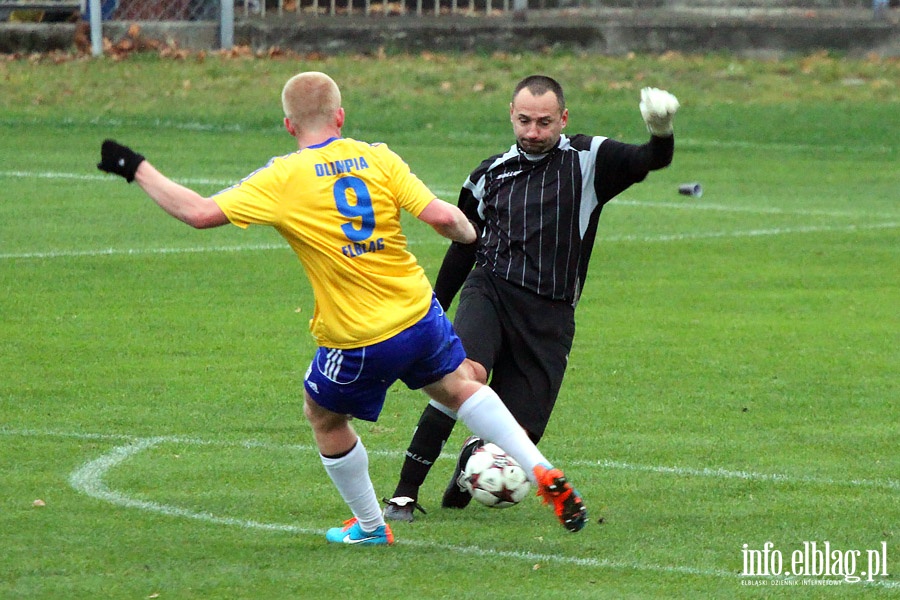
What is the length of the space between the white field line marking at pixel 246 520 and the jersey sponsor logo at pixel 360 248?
1162 mm

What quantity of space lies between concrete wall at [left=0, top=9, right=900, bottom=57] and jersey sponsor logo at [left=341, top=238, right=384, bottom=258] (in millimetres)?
20422

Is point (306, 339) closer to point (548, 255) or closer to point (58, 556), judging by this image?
point (548, 255)

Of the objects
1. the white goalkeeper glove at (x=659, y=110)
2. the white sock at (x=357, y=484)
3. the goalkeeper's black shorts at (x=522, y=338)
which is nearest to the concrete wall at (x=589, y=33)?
the goalkeeper's black shorts at (x=522, y=338)

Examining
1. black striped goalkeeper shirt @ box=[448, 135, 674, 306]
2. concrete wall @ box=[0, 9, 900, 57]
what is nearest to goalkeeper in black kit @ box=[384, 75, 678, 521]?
black striped goalkeeper shirt @ box=[448, 135, 674, 306]

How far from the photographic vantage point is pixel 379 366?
19.3 ft

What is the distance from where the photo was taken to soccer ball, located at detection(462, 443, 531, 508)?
649 centimetres

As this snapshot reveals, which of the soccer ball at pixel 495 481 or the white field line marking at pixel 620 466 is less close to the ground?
the soccer ball at pixel 495 481

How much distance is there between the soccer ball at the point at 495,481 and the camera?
21.3 feet

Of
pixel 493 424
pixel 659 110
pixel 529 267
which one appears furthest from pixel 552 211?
pixel 493 424

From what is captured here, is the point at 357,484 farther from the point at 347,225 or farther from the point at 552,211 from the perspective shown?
the point at 552,211

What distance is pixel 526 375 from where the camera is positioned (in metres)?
6.86

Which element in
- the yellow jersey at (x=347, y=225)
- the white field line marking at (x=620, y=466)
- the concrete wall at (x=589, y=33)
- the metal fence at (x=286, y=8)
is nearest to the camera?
the yellow jersey at (x=347, y=225)

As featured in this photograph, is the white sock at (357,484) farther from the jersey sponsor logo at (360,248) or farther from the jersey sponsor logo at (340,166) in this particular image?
the jersey sponsor logo at (340,166)

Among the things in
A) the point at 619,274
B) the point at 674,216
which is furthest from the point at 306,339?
the point at 674,216
